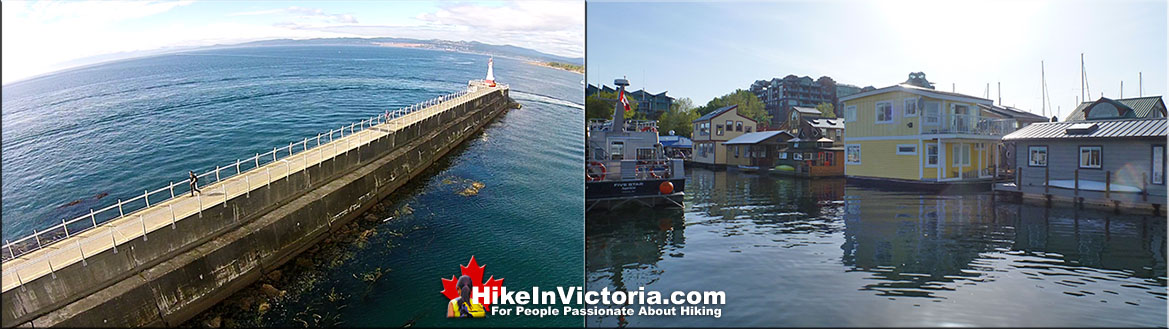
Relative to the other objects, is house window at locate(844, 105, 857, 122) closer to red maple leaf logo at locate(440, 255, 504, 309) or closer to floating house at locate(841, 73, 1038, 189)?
floating house at locate(841, 73, 1038, 189)

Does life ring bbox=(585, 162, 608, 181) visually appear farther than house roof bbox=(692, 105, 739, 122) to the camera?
No

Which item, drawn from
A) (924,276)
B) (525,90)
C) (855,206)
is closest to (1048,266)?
(924,276)

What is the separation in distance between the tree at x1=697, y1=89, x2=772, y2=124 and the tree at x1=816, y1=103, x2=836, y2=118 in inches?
45.7

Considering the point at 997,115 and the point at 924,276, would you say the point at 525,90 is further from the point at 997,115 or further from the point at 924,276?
the point at 924,276

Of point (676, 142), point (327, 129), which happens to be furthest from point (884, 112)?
point (327, 129)

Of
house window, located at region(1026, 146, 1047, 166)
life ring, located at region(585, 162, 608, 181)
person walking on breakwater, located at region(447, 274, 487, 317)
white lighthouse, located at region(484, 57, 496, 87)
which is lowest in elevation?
person walking on breakwater, located at region(447, 274, 487, 317)

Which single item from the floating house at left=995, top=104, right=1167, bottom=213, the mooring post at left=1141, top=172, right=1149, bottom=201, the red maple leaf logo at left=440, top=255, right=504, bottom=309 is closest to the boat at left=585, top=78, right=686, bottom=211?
the red maple leaf logo at left=440, top=255, right=504, bottom=309

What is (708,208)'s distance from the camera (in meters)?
8.15

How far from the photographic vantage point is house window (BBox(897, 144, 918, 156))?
8125mm

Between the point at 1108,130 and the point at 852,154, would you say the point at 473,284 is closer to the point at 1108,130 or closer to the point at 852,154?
the point at 852,154

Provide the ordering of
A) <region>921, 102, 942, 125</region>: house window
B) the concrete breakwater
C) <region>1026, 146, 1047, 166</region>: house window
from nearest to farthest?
the concrete breakwater < <region>1026, 146, 1047, 166</region>: house window < <region>921, 102, 942, 125</region>: house window

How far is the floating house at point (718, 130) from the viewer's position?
38.4 feet

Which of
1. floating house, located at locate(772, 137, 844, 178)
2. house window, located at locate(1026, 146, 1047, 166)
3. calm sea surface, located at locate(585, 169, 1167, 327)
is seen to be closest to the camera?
calm sea surface, located at locate(585, 169, 1167, 327)

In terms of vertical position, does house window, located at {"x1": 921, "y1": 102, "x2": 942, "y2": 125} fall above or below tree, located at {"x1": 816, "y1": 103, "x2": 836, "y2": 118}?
below
